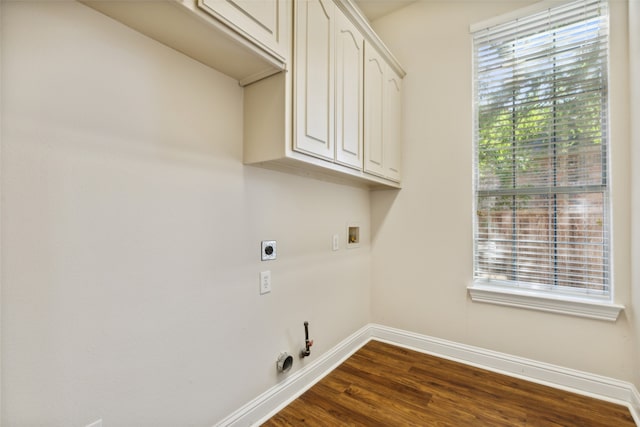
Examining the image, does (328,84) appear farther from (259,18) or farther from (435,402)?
(435,402)

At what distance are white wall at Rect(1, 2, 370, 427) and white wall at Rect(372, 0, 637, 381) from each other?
128 cm

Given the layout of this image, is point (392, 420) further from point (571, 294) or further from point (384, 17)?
point (384, 17)

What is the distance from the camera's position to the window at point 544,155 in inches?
73.7

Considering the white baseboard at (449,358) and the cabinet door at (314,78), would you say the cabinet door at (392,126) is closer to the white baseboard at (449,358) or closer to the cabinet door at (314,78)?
the cabinet door at (314,78)

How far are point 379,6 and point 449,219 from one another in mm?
2006

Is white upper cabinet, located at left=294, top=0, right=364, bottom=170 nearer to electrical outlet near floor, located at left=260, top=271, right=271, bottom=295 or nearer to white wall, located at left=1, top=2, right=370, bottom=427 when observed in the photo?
white wall, located at left=1, top=2, right=370, bottom=427

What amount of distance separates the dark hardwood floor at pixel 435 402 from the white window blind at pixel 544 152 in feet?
2.25

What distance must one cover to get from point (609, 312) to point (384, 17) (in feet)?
9.51

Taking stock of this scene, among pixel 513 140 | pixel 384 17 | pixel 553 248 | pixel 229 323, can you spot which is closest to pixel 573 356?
pixel 553 248

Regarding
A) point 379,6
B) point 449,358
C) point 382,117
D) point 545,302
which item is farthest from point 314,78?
point 449,358

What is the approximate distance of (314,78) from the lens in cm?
A: 150

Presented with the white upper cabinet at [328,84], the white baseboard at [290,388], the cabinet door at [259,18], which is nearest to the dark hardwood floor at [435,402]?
the white baseboard at [290,388]

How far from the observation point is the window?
187cm

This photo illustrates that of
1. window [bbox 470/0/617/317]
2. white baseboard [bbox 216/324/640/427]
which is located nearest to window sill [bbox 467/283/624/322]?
window [bbox 470/0/617/317]
